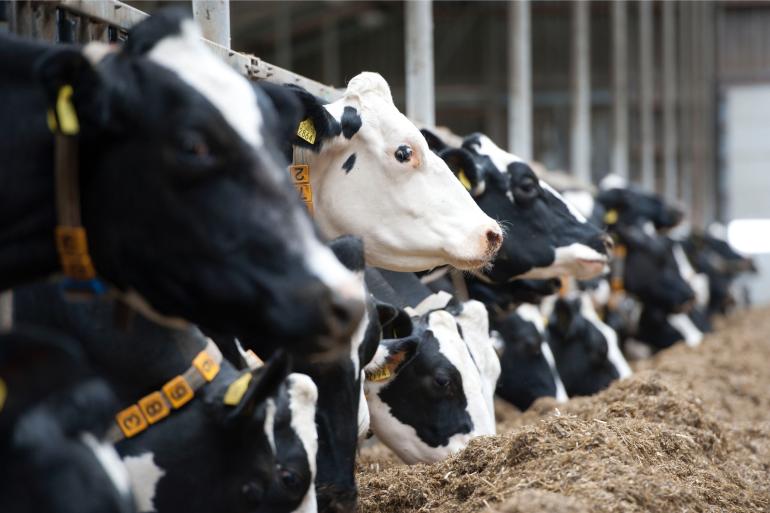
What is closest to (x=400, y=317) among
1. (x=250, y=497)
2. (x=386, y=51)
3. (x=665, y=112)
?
(x=250, y=497)

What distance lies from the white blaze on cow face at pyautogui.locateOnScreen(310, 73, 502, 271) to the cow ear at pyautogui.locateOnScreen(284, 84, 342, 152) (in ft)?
0.31

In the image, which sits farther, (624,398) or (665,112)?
(665,112)

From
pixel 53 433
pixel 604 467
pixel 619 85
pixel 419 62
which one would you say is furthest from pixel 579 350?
pixel 619 85

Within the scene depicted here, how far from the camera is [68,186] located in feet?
9.04

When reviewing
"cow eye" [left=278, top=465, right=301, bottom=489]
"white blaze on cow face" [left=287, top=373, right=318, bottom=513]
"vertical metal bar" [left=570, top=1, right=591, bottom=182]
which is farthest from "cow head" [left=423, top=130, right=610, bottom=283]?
"vertical metal bar" [left=570, top=1, right=591, bottom=182]

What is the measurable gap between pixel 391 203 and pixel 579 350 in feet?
15.3

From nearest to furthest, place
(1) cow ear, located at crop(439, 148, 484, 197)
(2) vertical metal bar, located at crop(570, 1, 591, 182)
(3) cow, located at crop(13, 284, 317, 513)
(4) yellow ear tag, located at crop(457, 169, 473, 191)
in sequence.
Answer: (3) cow, located at crop(13, 284, 317, 513) < (1) cow ear, located at crop(439, 148, 484, 197) < (4) yellow ear tag, located at crop(457, 169, 473, 191) < (2) vertical metal bar, located at crop(570, 1, 591, 182)

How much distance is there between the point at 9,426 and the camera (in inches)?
102

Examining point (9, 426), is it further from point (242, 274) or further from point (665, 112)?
point (665, 112)

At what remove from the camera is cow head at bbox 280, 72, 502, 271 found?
4.94 metres

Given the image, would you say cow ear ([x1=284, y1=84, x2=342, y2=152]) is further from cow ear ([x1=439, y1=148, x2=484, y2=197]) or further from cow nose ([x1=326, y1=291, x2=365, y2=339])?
cow nose ([x1=326, y1=291, x2=365, y2=339])

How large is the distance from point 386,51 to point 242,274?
25305mm

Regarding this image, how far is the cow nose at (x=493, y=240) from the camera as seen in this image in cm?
502

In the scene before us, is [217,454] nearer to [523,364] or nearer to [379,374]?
[379,374]
